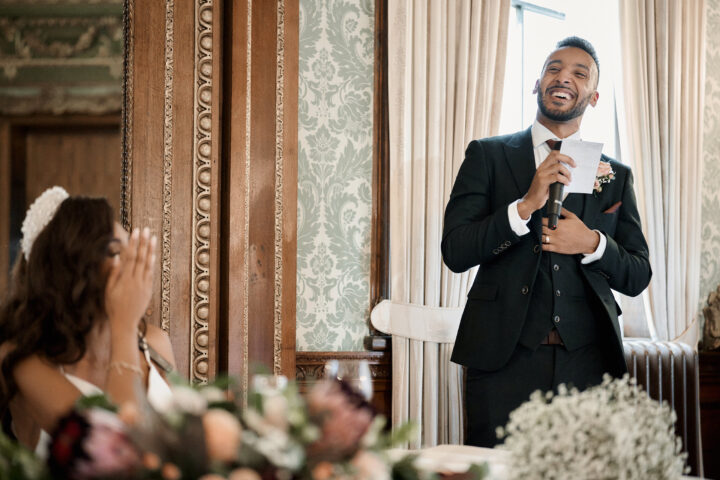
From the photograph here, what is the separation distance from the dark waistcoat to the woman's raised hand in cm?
141

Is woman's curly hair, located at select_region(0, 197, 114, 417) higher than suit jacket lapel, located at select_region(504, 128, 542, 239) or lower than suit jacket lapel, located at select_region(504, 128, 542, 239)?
lower

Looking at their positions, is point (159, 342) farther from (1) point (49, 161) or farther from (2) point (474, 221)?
(2) point (474, 221)

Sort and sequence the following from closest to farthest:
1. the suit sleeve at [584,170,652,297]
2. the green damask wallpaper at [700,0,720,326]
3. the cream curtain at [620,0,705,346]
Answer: the suit sleeve at [584,170,652,297] → the cream curtain at [620,0,705,346] → the green damask wallpaper at [700,0,720,326]

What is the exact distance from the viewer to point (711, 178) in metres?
4.50

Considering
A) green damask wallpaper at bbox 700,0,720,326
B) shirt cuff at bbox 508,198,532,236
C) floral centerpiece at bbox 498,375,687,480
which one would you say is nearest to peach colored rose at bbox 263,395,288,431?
floral centerpiece at bbox 498,375,687,480

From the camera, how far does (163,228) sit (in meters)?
2.85


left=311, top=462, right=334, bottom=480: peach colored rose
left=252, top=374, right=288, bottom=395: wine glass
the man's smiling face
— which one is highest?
the man's smiling face

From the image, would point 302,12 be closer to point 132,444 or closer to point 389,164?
point 389,164

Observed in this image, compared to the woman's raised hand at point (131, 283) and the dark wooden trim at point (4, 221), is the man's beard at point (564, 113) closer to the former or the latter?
the woman's raised hand at point (131, 283)

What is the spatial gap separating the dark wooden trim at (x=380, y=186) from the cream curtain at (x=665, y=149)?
142cm

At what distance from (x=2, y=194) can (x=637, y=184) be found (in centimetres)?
304

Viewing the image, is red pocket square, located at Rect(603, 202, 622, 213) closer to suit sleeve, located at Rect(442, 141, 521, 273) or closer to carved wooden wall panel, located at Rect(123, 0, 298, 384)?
suit sleeve, located at Rect(442, 141, 521, 273)

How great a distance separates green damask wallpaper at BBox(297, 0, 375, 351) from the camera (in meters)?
3.50

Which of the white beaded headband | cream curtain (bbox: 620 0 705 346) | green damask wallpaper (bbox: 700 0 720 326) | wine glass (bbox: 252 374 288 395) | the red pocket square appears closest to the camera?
wine glass (bbox: 252 374 288 395)
